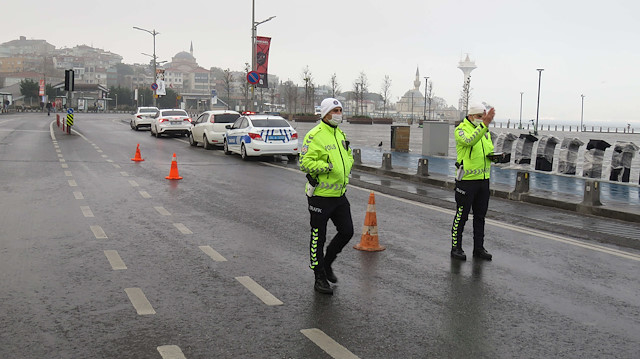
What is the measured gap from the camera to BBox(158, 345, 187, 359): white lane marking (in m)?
4.57

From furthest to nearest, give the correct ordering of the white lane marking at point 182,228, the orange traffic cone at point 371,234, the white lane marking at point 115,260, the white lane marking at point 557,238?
the white lane marking at point 182,228 → the white lane marking at point 557,238 → the orange traffic cone at point 371,234 → the white lane marking at point 115,260

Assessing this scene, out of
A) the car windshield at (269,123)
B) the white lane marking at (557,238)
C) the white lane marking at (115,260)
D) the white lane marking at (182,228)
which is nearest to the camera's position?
the white lane marking at (115,260)

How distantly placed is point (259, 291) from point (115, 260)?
6.97 feet

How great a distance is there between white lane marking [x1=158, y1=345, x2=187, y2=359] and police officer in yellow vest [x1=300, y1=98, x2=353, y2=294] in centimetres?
185

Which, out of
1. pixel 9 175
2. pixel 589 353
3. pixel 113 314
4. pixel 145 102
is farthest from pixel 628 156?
pixel 145 102

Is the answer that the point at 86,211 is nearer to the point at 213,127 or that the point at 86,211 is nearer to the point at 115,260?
the point at 115,260

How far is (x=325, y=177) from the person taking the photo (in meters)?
6.20

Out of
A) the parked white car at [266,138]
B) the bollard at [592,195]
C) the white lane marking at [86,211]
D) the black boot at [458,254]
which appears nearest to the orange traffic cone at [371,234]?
the black boot at [458,254]

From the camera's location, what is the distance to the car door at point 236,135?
71.3 ft

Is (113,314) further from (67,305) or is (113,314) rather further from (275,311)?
(275,311)

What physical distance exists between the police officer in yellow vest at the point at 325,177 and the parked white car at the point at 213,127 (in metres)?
19.3

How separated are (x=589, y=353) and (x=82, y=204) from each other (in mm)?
9124

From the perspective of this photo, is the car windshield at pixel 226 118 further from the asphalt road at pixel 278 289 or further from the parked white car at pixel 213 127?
the asphalt road at pixel 278 289

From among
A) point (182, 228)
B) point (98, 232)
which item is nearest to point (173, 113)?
point (182, 228)
